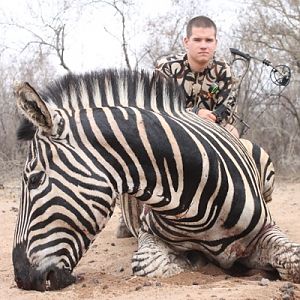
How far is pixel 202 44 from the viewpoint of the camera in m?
4.11

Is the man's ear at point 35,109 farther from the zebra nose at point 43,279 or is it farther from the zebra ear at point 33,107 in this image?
the zebra nose at point 43,279

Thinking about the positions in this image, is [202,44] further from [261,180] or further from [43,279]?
[43,279]

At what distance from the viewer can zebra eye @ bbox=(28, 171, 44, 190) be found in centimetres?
267

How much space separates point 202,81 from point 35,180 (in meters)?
1.98

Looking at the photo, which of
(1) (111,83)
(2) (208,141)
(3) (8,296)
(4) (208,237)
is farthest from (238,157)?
(3) (8,296)

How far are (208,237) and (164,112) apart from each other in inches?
26.3

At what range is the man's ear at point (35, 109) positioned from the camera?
2543 millimetres

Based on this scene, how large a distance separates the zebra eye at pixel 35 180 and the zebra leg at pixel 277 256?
118 centimetres

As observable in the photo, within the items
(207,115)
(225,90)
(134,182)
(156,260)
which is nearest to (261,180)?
(207,115)

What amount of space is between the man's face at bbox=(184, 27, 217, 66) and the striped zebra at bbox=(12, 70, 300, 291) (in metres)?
1.03

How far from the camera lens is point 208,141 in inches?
118

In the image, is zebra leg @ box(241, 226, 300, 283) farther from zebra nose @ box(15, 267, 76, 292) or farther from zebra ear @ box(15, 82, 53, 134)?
zebra ear @ box(15, 82, 53, 134)

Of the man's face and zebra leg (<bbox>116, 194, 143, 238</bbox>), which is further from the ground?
the man's face

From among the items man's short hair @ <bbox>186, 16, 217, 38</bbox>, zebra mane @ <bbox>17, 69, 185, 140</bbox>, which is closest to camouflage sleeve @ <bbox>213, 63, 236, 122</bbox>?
man's short hair @ <bbox>186, 16, 217, 38</bbox>
